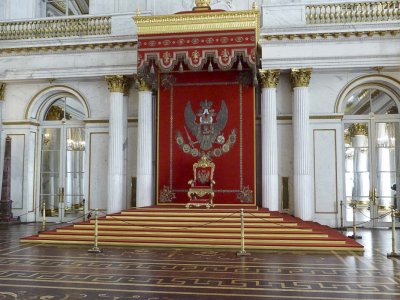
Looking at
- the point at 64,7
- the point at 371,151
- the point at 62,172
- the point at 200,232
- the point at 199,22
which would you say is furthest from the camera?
the point at 64,7

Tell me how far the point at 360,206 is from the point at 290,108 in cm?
263

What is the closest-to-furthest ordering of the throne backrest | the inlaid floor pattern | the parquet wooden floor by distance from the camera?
the parquet wooden floor → the inlaid floor pattern → the throne backrest

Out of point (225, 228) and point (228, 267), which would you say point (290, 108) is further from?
point (228, 267)

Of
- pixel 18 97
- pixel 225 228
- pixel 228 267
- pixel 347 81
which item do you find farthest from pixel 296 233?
pixel 18 97

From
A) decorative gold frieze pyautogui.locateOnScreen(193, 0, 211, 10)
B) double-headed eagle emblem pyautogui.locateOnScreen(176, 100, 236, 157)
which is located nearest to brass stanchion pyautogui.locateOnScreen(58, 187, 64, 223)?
double-headed eagle emblem pyautogui.locateOnScreen(176, 100, 236, 157)

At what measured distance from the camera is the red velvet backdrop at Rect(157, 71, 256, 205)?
969 cm

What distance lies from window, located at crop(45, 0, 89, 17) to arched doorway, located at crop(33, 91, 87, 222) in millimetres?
2570

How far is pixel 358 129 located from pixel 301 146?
173 cm

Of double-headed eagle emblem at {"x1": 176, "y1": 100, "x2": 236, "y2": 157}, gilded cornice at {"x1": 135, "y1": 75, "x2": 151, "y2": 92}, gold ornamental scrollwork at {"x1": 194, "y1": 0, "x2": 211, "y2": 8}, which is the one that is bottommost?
double-headed eagle emblem at {"x1": 176, "y1": 100, "x2": 236, "y2": 157}

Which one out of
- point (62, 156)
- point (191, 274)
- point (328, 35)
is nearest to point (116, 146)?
point (62, 156)

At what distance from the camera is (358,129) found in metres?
10.5

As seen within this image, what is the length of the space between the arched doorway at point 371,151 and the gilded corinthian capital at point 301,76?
1.10 meters

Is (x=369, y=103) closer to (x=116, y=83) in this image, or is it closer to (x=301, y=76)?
(x=301, y=76)

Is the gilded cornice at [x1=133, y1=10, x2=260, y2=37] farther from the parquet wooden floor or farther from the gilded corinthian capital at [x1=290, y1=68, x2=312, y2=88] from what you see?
the parquet wooden floor
